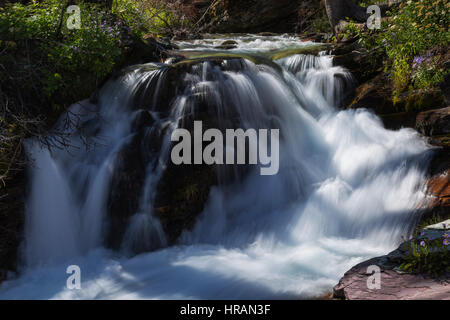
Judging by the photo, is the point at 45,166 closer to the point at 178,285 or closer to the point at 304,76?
the point at 178,285

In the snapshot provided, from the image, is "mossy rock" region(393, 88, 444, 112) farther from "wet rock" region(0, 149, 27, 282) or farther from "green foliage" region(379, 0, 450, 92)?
"wet rock" region(0, 149, 27, 282)

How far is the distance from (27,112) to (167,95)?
2.08 metres

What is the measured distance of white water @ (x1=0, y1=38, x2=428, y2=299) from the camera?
4.13 metres

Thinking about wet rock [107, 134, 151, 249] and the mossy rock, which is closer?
wet rock [107, 134, 151, 249]

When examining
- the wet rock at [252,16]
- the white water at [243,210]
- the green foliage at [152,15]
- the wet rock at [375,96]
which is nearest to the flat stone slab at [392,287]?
the white water at [243,210]

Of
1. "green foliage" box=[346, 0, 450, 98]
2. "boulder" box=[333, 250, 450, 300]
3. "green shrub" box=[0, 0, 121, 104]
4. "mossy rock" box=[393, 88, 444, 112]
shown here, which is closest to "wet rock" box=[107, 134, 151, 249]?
"green shrub" box=[0, 0, 121, 104]

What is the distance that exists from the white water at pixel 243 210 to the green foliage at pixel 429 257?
2.84 ft

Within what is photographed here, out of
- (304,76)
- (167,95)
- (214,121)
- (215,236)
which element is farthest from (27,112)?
(304,76)

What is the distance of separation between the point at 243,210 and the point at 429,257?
262cm

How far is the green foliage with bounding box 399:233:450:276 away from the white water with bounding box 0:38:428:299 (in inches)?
34.1

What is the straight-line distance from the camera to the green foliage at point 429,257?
318 centimetres

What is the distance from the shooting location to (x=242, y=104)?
6059mm

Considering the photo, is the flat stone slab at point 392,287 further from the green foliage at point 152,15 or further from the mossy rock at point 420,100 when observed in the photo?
the green foliage at point 152,15

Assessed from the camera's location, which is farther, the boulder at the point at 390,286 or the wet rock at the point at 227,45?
the wet rock at the point at 227,45
